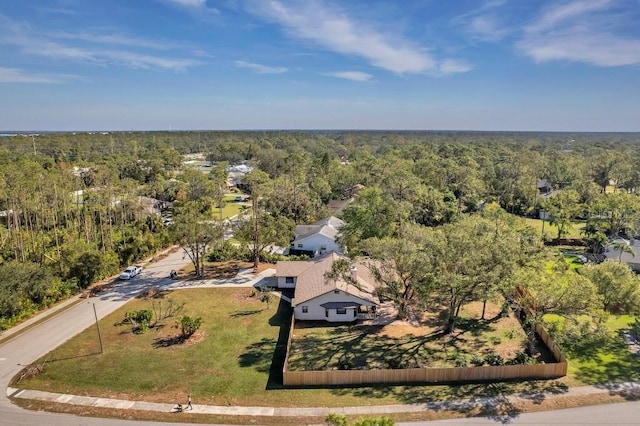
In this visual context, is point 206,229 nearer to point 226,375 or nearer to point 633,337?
point 226,375

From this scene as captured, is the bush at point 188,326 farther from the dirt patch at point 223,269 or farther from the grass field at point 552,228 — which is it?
the grass field at point 552,228

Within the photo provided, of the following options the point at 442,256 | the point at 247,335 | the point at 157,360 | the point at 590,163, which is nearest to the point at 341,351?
the point at 247,335

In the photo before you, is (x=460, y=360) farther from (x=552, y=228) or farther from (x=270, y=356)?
(x=552, y=228)

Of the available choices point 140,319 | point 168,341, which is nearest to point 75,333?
point 140,319

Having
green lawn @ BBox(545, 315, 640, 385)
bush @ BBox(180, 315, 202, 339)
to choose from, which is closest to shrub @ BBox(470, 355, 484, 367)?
green lawn @ BBox(545, 315, 640, 385)

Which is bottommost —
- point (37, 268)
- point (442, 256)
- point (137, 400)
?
point (137, 400)

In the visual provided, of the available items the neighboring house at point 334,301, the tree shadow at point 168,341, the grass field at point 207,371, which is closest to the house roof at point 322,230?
the neighboring house at point 334,301
